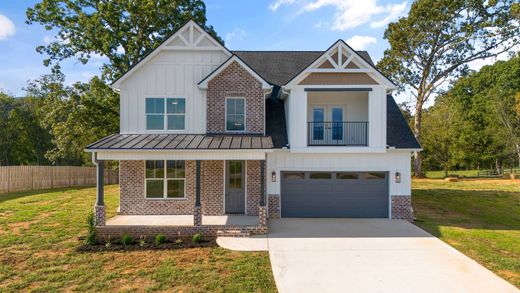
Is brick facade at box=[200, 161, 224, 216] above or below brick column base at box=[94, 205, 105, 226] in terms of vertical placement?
above

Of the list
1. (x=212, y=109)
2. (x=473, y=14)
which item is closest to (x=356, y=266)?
(x=212, y=109)

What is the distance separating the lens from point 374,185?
500 inches

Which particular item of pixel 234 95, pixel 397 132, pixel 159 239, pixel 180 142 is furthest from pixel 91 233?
pixel 397 132

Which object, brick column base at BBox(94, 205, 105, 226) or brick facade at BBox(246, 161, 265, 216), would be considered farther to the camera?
brick facade at BBox(246, 161, 265, 216)

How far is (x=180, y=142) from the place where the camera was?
11.2 metres

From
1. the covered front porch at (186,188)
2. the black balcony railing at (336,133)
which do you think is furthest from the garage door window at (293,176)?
the black balcony railing at (336,133)

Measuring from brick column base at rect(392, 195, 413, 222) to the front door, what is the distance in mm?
3323

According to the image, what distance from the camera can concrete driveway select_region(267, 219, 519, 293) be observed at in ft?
21.8

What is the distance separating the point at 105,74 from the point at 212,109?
1318cm

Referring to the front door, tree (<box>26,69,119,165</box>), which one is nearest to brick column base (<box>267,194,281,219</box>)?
the front door

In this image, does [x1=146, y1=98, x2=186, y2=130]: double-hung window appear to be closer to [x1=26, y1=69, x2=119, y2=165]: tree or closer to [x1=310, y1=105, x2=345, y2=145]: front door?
[x1=310, y1=105, x2=345, y2=145]: front door

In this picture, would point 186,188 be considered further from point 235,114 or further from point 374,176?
point 374,176

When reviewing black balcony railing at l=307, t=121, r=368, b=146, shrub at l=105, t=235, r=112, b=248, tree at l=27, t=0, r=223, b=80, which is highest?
tree at l=27, t=0, r=223, b=80

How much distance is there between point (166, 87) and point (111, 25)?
37.4ft
